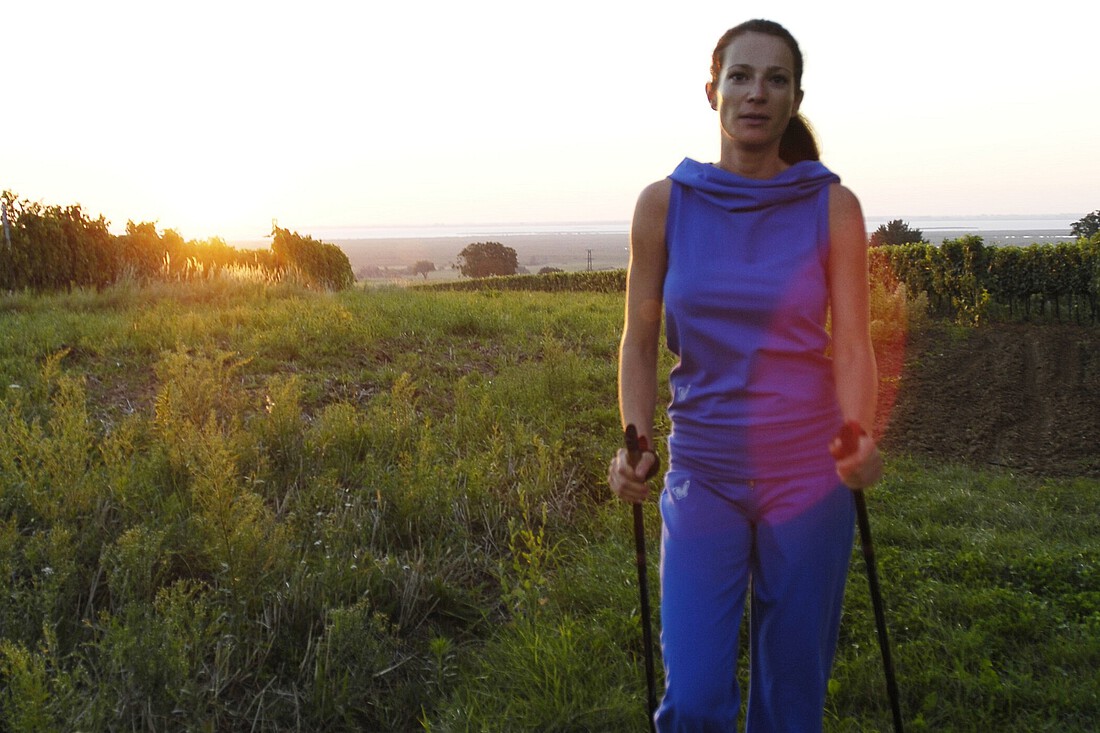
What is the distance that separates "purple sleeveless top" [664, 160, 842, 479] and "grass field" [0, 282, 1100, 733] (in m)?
1.78

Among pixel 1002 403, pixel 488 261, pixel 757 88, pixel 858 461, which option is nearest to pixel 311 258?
pixel 1002 403

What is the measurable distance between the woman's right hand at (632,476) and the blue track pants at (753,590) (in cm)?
9

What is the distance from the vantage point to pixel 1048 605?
4.43 meters

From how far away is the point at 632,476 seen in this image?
2.19 meters

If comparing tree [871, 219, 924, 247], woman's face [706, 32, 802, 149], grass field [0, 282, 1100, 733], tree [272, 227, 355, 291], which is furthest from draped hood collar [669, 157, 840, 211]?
tree [871, 219, 924, 247]

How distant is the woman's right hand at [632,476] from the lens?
2.18 m

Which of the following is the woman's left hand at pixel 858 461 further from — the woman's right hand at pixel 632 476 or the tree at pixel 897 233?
the tree at pixel 897 233

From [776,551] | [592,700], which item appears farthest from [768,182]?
[592,700]

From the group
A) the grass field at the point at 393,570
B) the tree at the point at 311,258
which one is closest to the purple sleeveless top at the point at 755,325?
the grass field at the point at 393,570

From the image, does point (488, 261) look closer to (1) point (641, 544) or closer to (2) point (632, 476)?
(1) point (641, 544)

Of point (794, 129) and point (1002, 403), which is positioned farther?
point (1002, 403)

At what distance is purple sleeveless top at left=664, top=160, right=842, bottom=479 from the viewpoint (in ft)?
6.96

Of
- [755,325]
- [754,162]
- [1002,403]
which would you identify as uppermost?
[754,162]

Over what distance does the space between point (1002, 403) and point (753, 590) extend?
29.0ft
